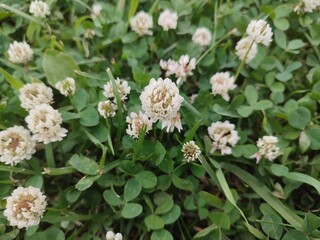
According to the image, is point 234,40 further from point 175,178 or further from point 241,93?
point 175,178

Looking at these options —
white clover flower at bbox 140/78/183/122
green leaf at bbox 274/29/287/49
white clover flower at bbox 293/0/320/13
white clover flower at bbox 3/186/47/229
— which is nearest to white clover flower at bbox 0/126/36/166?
white clover flower at bbox 3/186/47/229

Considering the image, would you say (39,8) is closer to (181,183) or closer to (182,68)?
(182,68)

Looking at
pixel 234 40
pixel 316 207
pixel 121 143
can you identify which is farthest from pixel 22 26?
pixel 316 207

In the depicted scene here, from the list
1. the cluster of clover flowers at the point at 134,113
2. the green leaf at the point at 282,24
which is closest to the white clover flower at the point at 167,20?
the cluster of clover flowers at the point at 134,113

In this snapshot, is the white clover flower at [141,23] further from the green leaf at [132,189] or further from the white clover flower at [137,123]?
the green leaf at [132,189]

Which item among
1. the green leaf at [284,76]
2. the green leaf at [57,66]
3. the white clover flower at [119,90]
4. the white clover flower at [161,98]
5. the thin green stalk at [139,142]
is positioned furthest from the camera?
the green leaf at [284,76]
